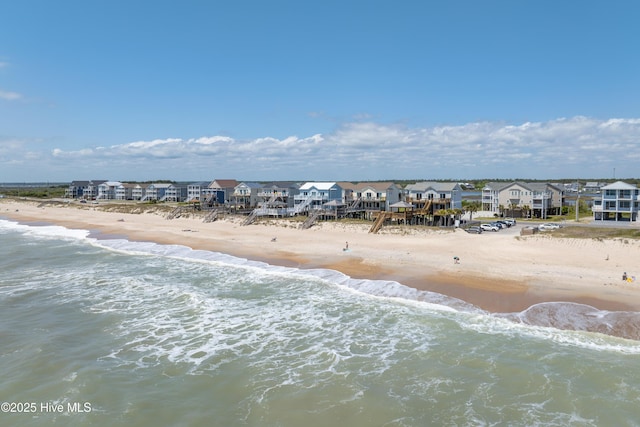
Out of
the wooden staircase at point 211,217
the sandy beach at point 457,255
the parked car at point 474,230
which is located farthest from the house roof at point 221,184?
the parked car at point 474,230

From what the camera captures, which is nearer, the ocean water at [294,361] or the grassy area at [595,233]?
the ocean water at [294,361]

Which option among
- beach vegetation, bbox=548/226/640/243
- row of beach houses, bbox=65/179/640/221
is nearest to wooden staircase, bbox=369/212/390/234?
row of beach houses, bbox=65/179/640/221

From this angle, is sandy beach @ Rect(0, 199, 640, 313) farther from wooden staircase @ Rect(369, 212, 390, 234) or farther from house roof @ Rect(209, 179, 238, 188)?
house roof @ Rect(209, 179, 238, 188)

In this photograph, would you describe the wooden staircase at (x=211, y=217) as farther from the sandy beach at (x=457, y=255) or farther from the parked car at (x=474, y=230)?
the parked car at (x=474, y=230)

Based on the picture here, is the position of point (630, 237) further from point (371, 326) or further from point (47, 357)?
point (47, 357)

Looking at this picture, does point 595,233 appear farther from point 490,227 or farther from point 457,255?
point 457,255
